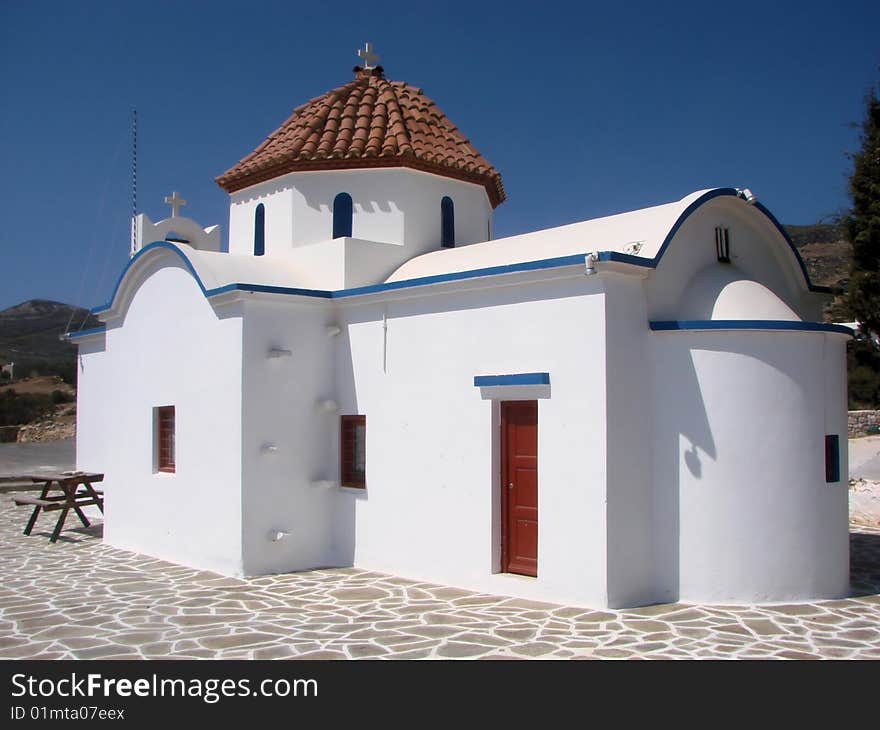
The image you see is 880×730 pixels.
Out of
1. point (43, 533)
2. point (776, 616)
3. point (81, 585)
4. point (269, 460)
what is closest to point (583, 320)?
point (776, 616)

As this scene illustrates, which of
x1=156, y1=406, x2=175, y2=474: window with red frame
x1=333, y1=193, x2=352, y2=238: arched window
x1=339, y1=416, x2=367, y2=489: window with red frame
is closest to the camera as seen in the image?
x1=339, y1=416, x2=367, y2=489: window with red frame

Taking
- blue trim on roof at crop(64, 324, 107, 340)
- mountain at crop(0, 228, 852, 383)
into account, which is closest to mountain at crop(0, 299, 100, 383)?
mountain at crop(0, 228, 852, 383)

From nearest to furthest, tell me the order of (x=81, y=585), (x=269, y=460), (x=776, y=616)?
(x=776, y=616), (x=81, y=585), (x=269, y=460)

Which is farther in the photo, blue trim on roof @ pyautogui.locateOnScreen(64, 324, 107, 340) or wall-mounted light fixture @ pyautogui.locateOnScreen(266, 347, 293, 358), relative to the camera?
blue trim on roof @ pyautogui.locateOnScreen(64, 324, 107, 340)

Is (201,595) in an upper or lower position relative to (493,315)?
lower

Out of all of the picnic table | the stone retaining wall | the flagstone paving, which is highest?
the stone retaining wall

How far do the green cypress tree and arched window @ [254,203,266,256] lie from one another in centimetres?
1585

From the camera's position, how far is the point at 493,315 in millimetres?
9742

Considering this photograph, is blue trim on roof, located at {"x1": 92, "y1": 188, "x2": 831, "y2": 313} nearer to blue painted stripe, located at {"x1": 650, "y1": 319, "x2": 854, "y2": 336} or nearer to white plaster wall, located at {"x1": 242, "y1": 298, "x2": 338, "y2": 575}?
white plaster wall, located at {"x1": 242, "y1": 298, "x2": 338, "y2": 575}

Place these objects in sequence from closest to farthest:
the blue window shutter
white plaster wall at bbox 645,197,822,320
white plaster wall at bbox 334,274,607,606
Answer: white plaster wall at bbox 334,274,607,606 → the blue window shutter → white plaster wall at bbox 645,197,822,320

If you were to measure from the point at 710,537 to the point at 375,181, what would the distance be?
24.9ft

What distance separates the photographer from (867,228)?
21.9m

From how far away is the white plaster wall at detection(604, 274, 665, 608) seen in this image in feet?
28.7
